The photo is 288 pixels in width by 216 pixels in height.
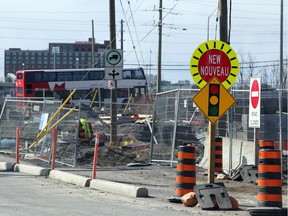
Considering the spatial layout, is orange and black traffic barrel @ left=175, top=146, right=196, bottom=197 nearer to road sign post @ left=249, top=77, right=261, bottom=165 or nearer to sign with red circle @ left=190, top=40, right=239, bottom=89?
sign with red circle @ left=190, top=40, right=239, bottom=89

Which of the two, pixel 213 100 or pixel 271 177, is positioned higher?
pixel 213 100

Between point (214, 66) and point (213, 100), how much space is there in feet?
2.20

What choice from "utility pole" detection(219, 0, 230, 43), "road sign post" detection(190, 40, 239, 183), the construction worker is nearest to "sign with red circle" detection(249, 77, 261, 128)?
"road sign post" detection(190, 40, 239, 183)

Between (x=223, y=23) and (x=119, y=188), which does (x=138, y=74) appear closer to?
(x=223, y=23)

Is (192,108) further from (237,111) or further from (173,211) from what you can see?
(173,211)

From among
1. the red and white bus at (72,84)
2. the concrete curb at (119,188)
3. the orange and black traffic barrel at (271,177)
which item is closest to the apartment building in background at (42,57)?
the red and white bus at (72,84)

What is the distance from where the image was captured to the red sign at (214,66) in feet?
42.0

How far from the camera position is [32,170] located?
18.9 meters

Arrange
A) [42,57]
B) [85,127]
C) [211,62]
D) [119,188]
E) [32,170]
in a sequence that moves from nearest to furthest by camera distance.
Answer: [211,62] → [119,188] → [32,170] → [85,127] → [42,57]

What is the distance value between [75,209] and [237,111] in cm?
848

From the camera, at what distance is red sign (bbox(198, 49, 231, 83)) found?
504 inches

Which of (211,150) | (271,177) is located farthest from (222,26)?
(271,177)

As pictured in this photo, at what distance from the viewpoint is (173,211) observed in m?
12.1

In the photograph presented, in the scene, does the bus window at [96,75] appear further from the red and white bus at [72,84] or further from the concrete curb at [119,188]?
the concrete curb at [119,188]
